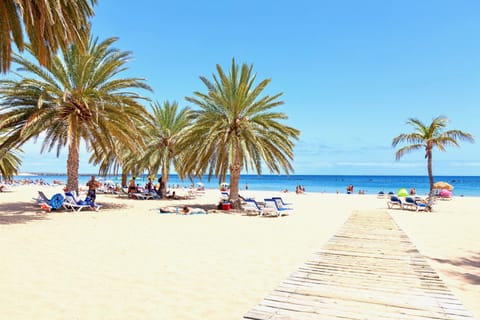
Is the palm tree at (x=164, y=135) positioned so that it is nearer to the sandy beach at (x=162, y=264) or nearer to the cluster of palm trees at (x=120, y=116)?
the cluster of palm trees at (x=120, y=116)

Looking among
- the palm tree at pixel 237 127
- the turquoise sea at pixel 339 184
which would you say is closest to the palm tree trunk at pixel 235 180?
the palm tree at pixel 237 127

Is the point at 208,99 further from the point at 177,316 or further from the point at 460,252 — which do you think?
the point at 177,316

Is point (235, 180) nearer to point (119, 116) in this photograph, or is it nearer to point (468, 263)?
point (119, 116)

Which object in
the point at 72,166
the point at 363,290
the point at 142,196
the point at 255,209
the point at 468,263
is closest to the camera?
the point at 363,290

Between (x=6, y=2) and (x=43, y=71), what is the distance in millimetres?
7895

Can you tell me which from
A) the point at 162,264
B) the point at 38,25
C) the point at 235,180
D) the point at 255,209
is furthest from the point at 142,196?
the point at 162,264

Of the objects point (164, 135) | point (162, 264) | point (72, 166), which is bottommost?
point (162, 264)

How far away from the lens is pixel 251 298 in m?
4.84

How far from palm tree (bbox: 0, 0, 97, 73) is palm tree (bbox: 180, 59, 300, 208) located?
8270mm

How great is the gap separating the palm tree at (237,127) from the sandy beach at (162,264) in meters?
5.99

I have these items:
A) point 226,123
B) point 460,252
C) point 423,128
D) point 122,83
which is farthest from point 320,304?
point 423,128

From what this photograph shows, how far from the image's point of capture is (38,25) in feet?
29.9

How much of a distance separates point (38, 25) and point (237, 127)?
10.3 meters

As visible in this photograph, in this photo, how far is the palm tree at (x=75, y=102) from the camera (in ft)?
49.9
